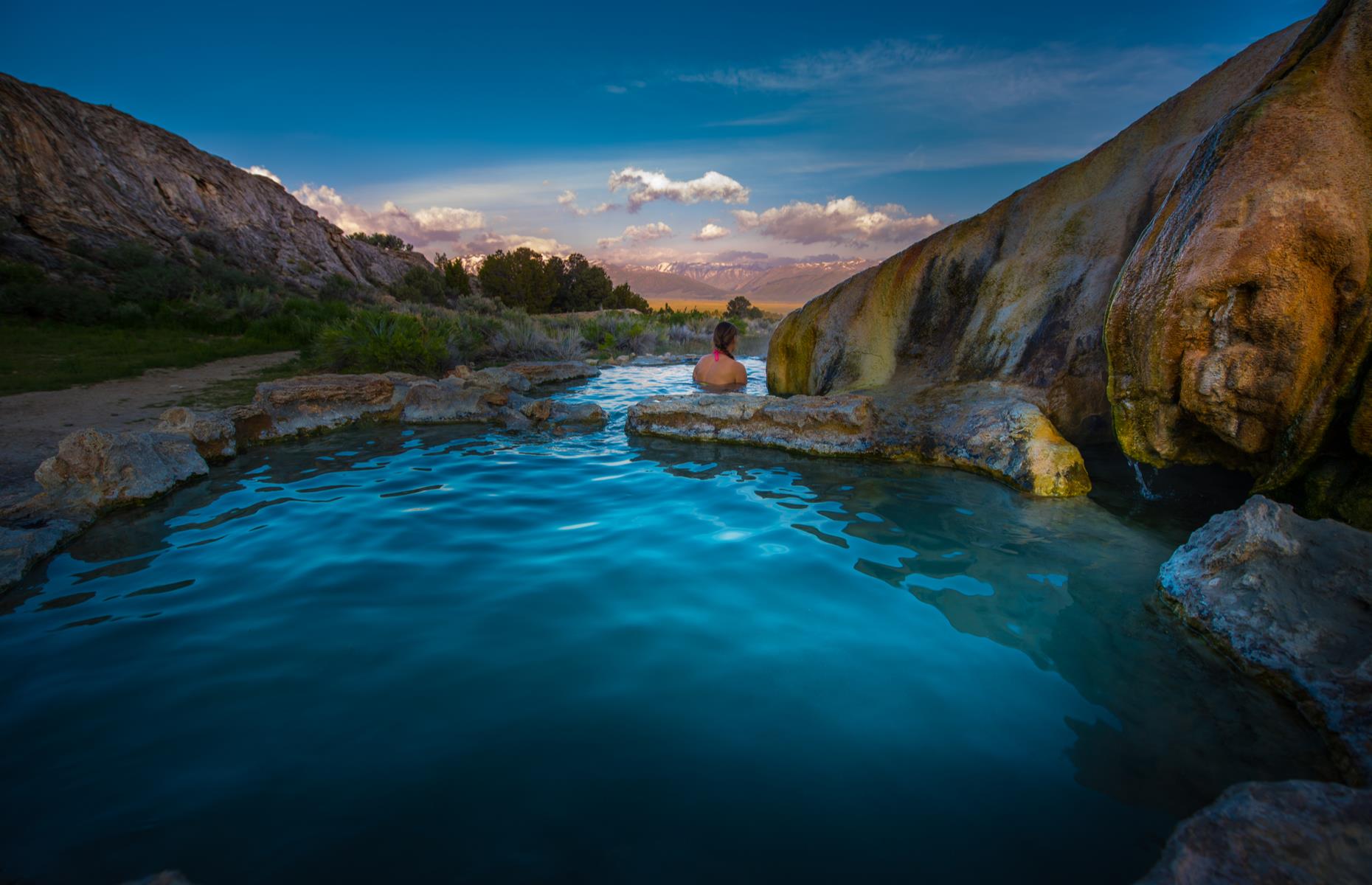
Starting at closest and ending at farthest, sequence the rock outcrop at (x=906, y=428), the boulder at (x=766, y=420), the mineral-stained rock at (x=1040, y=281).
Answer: the rock outcrop at (x=906, y=428), the mineral-stained rock at (x=1040, y=281), the boulder at (x=766, y=420)

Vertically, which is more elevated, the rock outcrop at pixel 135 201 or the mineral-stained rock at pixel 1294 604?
the rock outcrop at pixel 135 201

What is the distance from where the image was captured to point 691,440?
22.9ft

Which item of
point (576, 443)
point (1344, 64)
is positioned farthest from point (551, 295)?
point (1344, 64)

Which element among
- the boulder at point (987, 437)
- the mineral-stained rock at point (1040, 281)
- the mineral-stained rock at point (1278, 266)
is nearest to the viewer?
the mineral-stained rock at point (1278, 266)

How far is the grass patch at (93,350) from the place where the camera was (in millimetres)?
8469

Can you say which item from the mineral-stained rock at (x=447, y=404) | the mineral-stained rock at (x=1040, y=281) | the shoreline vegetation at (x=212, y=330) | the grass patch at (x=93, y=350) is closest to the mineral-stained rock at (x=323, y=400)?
the mineral-stained rock at (x=447, y=404)

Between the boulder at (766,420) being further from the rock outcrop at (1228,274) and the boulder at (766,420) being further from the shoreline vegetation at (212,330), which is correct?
Result: the shoreline vegetation at (212,330)

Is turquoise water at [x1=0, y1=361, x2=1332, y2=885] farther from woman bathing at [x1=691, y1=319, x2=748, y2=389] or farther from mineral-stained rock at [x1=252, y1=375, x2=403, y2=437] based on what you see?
woman bathing at [x1=691, y1=319, x2=748, y2=389]

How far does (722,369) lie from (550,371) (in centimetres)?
496

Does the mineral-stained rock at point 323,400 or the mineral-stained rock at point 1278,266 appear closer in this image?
the mineral-stained rock at point 1278,266

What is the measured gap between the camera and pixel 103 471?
4465 millimetres

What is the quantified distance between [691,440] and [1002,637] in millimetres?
4492

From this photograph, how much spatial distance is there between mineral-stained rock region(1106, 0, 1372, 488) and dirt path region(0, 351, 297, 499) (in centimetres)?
790

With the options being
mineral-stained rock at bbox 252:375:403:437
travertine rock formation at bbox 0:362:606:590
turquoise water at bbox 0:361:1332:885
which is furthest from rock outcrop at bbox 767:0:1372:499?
mineral-stained rock at bbox 252:375:403:437
